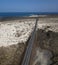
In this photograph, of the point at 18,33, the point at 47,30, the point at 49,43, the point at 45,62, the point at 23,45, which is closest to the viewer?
the point at 23,45

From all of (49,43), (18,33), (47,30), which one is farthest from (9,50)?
(47,30)

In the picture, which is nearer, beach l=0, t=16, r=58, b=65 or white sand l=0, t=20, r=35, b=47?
beach l=0, t=16, r=58, b=65

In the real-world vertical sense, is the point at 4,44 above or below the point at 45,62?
above

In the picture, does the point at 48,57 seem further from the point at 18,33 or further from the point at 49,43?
the point at 18,33

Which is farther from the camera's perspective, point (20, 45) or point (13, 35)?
point (13, 35)

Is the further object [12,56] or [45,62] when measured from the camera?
[45,62]

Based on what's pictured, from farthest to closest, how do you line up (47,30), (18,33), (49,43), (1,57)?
(47,30), (49,43), (18,33), (1,57)

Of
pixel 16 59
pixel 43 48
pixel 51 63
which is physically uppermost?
pixel 16 59

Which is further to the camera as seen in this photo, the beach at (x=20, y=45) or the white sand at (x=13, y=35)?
the white sand at (x=13, y=35)

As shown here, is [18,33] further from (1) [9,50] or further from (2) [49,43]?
(2) [49,43]

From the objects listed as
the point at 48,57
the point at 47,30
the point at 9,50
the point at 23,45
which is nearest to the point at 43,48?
the point at 48,57
